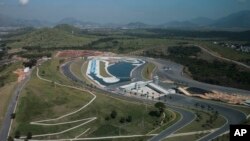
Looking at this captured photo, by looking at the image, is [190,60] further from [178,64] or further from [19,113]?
[19,113]

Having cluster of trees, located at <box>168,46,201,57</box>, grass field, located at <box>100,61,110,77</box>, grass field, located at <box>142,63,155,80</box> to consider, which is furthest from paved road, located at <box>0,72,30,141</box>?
cluster of trees, located at <box>168,46,201,57</box>

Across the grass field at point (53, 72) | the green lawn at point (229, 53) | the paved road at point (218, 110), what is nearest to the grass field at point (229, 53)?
the green lawn at point (229, 53)

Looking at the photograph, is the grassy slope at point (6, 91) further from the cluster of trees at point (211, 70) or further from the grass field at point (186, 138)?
the cluster of trees at point (211, 70)

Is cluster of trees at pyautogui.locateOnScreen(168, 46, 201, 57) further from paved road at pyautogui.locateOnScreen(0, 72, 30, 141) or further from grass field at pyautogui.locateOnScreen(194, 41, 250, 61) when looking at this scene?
paved road at pyautogui.locateOnScreen(0, 72, 30, 141)

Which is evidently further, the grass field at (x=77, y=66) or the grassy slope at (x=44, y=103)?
the grass field at (x=77, y=66)

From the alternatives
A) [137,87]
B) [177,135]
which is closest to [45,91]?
[137,87]

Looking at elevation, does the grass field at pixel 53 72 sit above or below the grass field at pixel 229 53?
below

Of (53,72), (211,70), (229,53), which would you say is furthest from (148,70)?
(229,53)
